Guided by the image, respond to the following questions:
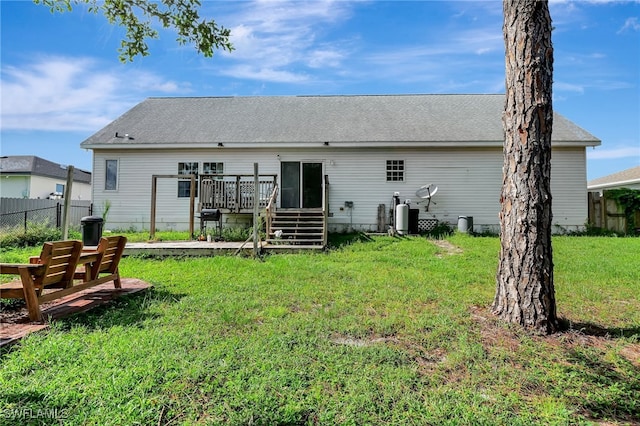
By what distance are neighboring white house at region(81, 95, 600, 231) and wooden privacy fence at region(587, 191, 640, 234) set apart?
623 mm

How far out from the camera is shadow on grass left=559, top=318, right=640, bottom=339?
3.38 m

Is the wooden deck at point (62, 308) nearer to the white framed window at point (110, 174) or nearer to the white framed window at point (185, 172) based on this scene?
the white framed window at point (185, 172)

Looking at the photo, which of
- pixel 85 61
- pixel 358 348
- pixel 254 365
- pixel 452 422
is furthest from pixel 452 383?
pixel 85 61

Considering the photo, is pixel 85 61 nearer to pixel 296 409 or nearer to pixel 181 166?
pixel 181 166

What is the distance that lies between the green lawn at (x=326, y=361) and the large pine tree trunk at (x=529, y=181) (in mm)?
366

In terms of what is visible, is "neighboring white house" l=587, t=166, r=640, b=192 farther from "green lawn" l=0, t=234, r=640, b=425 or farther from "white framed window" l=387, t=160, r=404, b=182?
"green lawn" l=0, t=234, r=640, b=425

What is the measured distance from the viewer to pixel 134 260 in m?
7.70

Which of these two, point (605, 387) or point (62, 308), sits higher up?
point (62, 308)

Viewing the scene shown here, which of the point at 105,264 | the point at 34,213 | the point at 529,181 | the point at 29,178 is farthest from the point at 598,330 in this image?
the point at 29,178

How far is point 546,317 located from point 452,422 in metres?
A: 2.10

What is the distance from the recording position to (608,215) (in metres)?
12.0

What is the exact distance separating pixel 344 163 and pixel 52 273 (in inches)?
387

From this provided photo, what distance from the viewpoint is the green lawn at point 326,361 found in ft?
6.92

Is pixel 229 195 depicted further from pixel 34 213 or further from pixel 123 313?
pixel 34 213
